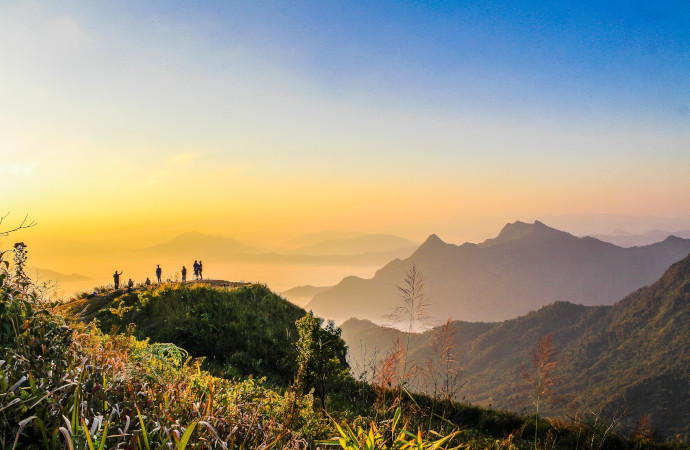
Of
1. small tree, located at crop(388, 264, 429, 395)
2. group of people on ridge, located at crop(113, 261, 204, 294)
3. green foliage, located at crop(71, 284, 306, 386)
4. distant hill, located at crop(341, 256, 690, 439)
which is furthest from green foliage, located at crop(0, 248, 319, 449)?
distant hill, located at crop(341, 256, 690, 439)

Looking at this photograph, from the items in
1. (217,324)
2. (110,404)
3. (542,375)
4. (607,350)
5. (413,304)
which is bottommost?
(607,350)

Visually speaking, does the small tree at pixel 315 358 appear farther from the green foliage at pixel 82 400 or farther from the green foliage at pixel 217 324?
the green foliage at pixel 82 400

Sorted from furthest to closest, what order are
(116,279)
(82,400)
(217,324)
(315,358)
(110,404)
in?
(116,279), (217,324), (315,358), (110,404), (82,400)

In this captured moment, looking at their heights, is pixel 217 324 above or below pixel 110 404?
below

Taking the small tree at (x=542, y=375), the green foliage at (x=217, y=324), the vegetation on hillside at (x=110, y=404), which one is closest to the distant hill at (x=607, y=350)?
the green foliage at (x=217, y=324)

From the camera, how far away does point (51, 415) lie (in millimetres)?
2338

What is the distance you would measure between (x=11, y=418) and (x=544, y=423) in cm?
1401

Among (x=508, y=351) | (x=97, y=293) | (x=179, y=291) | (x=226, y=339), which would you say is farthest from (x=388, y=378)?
(x=508, y=351)

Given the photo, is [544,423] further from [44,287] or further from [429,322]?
[44,287]

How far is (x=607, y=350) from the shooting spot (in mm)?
139500

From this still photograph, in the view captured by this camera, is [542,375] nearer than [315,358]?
Yes

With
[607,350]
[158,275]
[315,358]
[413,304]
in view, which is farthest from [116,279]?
[607,350]

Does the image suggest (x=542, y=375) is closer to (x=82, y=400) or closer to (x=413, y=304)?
(x=413, y=304)

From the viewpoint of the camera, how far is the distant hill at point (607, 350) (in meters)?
95.6
